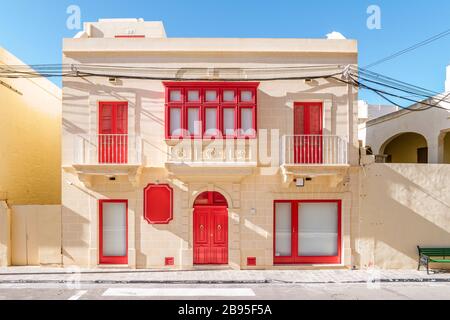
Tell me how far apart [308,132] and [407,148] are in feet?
28.5

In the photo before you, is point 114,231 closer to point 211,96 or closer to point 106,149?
point 106,149

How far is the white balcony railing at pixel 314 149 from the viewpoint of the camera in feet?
36.8

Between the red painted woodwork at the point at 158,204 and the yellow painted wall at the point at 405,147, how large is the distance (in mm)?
12700

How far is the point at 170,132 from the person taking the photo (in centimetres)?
1127

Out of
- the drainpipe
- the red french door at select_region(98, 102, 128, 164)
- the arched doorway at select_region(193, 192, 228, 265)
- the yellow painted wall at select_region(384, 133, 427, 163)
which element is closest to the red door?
the arched doorway at select_region(193, 192, 228, 265)

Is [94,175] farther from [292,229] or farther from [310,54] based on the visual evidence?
[310,54]

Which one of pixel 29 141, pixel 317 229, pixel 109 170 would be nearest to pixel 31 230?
pixel 109 170

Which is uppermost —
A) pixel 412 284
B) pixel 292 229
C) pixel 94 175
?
pixel 94 175

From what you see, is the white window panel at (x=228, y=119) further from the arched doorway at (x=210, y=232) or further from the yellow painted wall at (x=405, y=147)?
the yellow painted wall at (x=405, y=147)

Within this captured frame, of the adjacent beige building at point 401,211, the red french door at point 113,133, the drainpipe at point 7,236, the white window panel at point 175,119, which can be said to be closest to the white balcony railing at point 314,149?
the adjacent beige building at point 401,211

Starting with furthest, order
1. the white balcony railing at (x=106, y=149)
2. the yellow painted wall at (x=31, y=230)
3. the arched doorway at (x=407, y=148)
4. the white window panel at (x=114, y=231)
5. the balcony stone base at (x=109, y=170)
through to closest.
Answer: the arched doorway at (x=407, y=148), the white window panel at (x=114, y=231), the yellow painted wall at (x=31, y=230), the white balcony railing at (x=106, y=149), the balcony stone base at (x=109, y=170)

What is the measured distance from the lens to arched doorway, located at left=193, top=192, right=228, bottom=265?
11523 mm
